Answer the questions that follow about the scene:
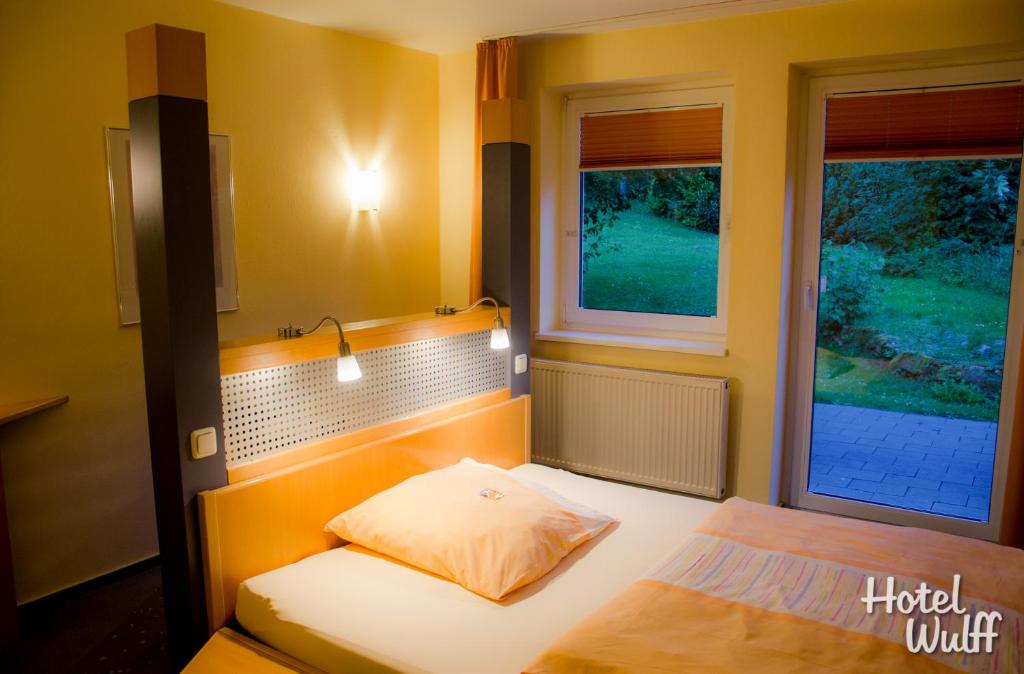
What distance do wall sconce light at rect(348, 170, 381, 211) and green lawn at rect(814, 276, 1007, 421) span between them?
7.94ft

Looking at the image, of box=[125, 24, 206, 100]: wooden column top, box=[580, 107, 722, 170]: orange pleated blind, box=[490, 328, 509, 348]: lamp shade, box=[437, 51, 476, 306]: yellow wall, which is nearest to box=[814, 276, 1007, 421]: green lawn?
box=[580, 107, 722, 170]: orange pleated blind

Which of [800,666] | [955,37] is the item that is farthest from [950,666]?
[955,37]

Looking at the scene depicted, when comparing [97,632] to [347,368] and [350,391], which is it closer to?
[350,391]

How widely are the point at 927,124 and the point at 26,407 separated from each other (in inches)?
153

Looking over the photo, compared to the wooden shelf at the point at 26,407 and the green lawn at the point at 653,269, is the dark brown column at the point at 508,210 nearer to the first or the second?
the green lawn at the point at 653,269

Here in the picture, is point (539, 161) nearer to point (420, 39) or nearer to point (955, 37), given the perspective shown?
point (420, 39)

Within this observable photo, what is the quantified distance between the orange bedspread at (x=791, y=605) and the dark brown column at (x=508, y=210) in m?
1.33

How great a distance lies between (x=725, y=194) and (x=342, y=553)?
260cm

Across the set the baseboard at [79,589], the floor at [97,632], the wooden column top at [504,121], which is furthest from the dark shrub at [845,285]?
the baseboard at [79,589]

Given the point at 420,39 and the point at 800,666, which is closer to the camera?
the point at 800,666

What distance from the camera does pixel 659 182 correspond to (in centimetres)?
418

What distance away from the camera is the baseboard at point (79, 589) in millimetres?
3051

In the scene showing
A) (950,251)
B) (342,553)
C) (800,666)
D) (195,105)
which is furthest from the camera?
(950,251)

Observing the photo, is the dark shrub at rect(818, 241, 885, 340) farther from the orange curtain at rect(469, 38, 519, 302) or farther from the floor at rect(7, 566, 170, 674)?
the floor at rect(7, 566, 170, 674)
